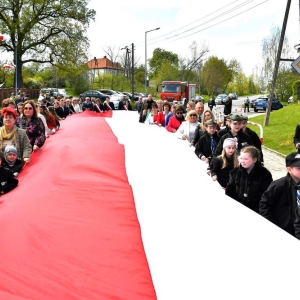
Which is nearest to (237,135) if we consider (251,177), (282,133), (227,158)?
(227,158)

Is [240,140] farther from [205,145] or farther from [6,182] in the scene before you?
[6,182]

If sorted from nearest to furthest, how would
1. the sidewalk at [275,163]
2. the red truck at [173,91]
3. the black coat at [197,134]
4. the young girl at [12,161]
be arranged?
the young girl at [12,161]
the black coat at [197,134]
the sidewalk at [275,163]
the red truck at [173,91]

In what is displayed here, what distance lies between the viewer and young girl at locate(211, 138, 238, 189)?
459 centimetres

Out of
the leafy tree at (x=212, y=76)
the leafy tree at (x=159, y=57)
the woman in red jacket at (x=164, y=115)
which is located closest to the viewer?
the woman in red jacket at (x=164, y=115)

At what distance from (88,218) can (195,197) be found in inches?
46.1

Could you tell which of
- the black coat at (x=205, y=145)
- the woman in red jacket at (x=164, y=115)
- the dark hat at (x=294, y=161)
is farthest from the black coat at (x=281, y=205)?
the woman in red jacket at (x=164, y=115)

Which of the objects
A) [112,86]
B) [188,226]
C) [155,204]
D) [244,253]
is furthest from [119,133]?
[112,86]

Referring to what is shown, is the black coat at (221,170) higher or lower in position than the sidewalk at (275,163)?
higher

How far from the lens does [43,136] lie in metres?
6.04

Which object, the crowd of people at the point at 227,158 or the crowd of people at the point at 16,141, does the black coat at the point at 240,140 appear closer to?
the crowd of people at the point at 227,158

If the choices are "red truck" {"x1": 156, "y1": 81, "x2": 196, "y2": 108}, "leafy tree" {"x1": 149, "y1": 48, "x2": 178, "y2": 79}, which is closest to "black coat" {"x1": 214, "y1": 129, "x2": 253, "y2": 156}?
"red truck" {"x1": 156, "y1": 81, "x2": 196, "y2": 108}

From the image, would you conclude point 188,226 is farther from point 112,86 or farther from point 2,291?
point 112,86

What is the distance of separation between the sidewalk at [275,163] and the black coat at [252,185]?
450 centimetres

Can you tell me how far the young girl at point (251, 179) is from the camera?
12.8 ft
